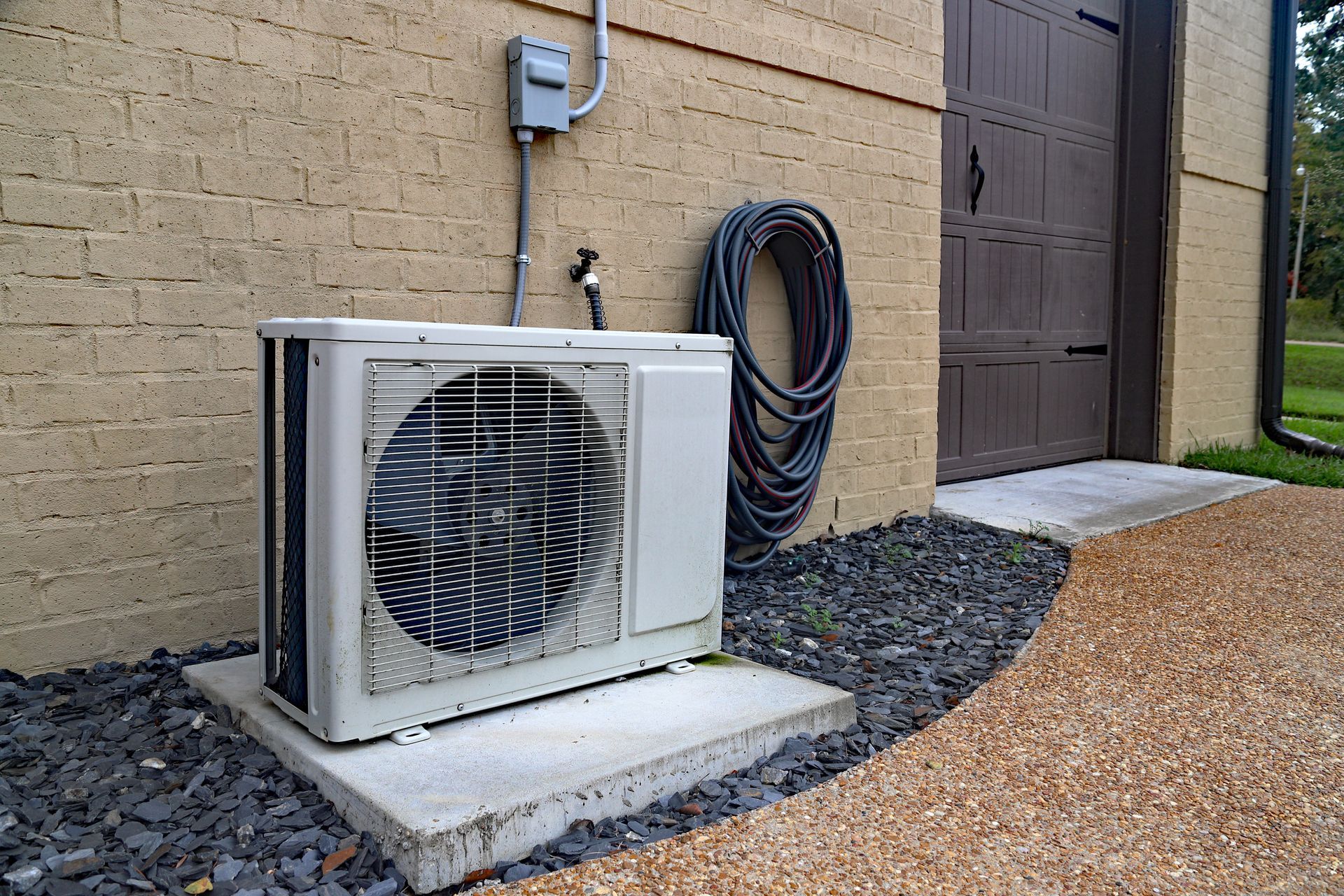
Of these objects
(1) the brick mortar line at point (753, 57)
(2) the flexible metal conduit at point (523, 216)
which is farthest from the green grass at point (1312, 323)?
(2) the flexible metal conduit at point (523, 216)

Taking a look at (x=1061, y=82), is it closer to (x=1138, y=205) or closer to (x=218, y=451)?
(x=1138, y=205)

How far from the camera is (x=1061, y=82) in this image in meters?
5.77

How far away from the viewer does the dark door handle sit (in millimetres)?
5160

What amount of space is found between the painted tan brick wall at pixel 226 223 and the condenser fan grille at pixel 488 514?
0.86m

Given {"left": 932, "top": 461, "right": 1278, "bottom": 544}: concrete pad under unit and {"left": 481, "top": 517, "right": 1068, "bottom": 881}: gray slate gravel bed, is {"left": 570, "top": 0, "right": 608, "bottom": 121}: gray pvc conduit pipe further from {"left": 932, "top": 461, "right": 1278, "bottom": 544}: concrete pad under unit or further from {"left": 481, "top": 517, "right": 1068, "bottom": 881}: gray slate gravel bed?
{"left": 932, "top": 461, "right": 1278, "bottom": 544}: concrete pad under unit

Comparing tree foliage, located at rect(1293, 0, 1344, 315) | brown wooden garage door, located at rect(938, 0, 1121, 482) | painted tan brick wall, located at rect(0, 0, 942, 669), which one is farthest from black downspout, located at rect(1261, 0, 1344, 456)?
tree foliage, located at rect(1293, 0, 1344, 315)

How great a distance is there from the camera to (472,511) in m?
1.99

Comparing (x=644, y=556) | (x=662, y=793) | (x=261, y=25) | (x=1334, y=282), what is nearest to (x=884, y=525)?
(x=644, y=556)

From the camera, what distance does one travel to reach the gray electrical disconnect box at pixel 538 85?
292 centimetres

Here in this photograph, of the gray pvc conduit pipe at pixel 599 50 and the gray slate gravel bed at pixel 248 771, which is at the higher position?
the gray pvc conduit pipe at pixel 599 50

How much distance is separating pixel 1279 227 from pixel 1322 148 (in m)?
16.0

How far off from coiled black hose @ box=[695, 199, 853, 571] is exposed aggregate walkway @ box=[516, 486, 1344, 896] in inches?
37.9

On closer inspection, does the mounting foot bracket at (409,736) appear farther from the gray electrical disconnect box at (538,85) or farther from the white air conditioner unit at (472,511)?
the gray electrical disconnect box at (538,85)

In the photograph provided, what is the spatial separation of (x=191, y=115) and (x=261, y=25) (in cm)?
29
